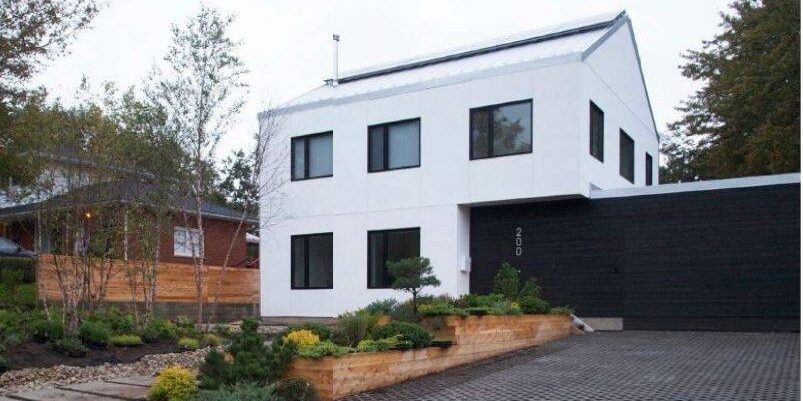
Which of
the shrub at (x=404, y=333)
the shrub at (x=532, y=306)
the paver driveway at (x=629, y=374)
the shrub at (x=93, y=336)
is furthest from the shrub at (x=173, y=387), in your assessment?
the shrub at (x=532, y=306)

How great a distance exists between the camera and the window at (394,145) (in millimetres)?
16438

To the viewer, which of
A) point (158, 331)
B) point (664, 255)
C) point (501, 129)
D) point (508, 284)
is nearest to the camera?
point (158, 331)

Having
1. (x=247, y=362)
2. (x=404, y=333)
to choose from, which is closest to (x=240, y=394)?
(x=247, y=362)

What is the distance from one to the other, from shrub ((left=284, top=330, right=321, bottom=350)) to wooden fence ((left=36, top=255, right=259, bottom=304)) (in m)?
7.66

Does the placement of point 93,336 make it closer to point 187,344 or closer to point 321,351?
point 187,344

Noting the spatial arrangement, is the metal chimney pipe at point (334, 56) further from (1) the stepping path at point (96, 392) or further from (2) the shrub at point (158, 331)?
(1) the stepping path at point (96, 392)

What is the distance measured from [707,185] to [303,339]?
28.7ft

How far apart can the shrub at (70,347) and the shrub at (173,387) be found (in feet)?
11.0

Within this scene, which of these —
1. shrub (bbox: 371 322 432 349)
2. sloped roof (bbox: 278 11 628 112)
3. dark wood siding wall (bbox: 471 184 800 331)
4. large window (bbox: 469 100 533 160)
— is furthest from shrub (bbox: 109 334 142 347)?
sloped roof (bbox: 278 11 628 112)

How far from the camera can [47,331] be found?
10.8m

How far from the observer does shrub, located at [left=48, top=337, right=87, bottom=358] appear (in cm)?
1013

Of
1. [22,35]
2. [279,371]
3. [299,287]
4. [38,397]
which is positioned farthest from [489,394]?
[299,287]

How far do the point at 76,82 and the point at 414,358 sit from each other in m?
7.30

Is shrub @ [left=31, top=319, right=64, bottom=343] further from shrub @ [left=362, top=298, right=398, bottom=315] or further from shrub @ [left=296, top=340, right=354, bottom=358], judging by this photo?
shrub @ [left=296, top=340, right=354, bottom=358]
